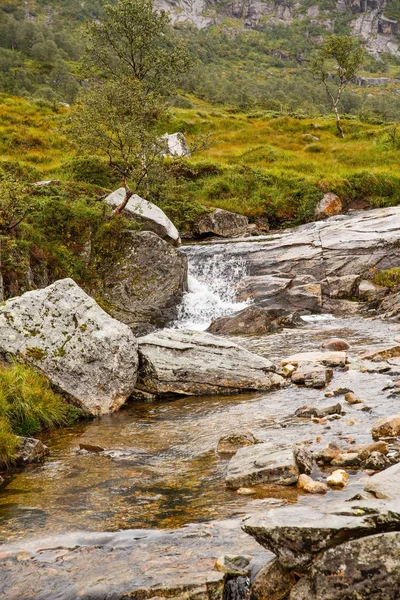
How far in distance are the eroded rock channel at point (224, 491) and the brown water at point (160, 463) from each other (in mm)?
29

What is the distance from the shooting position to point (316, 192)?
37.6 metres

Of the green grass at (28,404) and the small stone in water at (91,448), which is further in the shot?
the green grass at (28,404)

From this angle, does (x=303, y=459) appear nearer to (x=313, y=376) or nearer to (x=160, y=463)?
(x=160, y=463)

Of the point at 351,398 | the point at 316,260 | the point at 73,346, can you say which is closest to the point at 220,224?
the point at 316,260

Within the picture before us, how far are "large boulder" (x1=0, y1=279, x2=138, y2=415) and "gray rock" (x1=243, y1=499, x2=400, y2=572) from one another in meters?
7.39

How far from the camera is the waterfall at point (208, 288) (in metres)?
22.5

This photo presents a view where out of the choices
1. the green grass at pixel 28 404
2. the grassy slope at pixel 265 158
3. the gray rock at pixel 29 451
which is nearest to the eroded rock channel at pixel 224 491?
the gray rock at pixel 29 451

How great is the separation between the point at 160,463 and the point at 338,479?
9.59 feet

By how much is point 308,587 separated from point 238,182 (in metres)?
36.7

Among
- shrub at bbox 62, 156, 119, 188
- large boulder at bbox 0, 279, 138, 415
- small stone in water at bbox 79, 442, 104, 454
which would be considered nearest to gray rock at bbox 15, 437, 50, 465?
small stone in water at bbox 79, 442, 104, 454

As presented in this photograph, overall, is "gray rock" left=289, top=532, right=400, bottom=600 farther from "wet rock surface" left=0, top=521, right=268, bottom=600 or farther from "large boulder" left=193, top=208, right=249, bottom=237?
"large boulder" left=193, top=208, right=249, bottom=237

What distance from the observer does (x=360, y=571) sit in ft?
12.5

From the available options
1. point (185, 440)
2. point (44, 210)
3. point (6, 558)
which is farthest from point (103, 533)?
point (44, 210)

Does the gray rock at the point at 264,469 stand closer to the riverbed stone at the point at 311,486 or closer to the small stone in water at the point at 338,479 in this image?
the riverbed stone at the point at 311,486
